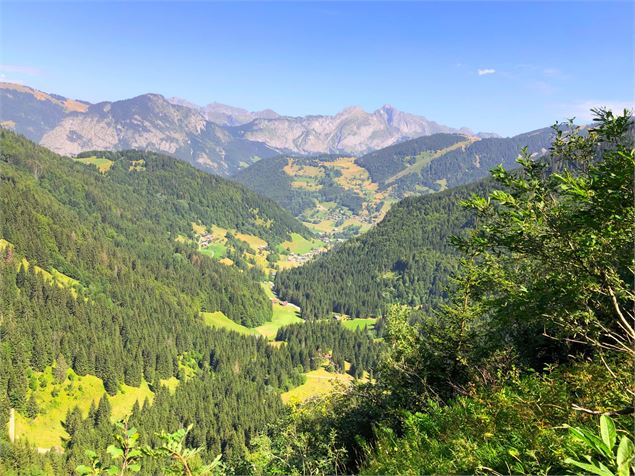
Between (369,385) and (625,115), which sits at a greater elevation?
(625,115)

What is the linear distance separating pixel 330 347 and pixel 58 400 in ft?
319

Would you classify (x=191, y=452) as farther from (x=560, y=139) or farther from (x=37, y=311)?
(x=37, y=311)

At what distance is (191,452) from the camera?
4465 millimetres

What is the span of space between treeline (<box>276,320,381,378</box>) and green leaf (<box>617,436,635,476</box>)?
155 metres

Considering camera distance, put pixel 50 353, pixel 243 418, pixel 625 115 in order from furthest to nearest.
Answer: pixel 50 353 < pixel 243 418 < pixel 625 115

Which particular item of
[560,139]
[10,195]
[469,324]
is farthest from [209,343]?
[560,139]

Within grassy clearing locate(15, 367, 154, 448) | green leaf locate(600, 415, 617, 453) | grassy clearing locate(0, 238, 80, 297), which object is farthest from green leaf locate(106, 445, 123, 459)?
grassy clearing locate(0, 238, 80, 297)

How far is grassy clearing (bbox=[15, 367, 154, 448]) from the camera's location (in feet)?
352

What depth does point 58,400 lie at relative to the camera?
120 metres

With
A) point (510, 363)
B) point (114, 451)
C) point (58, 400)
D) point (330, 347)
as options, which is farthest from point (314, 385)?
point (114, 451)

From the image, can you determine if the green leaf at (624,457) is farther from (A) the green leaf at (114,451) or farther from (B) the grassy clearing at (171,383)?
(B) the grassy clearing at (171,383)

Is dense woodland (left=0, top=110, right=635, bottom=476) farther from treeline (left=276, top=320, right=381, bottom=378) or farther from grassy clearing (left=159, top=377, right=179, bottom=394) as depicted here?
treeline (left=276, top=320, right=381, bottom=378)

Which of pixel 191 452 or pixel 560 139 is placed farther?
pixel 560 139

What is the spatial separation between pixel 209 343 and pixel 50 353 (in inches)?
2345
